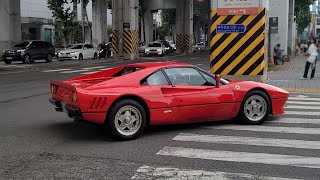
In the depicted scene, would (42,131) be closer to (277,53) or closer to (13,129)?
(13,129)

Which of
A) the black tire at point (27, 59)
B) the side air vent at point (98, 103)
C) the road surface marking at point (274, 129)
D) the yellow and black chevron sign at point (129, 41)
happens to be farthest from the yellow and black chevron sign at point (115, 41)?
the side air vent at point (98, 103)

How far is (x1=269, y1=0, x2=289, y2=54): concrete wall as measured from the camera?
29766 millimetres

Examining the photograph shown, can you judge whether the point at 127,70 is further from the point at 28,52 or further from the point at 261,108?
the point at 28,52

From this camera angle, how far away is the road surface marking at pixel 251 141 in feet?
23.2

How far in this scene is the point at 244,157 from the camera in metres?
6.35

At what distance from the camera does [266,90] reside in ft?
28.4

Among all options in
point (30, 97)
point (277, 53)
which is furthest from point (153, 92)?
point (277, 53)

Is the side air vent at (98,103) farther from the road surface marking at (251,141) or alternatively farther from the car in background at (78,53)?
the car in background at (78,53)

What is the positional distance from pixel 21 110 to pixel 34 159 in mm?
4722

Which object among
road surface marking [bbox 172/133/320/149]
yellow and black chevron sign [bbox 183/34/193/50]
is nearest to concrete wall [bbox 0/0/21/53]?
yellow and black chevron sign [bbox 183/34/193/50]

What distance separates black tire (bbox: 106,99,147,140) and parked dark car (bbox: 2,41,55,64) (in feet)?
85.8

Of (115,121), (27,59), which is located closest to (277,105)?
(115,121)

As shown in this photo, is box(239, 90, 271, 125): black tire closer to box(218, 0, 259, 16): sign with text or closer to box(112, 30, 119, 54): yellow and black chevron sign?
box(218, 0, 259, 16): sign with text

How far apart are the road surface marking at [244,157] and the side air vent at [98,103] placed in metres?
1.24
